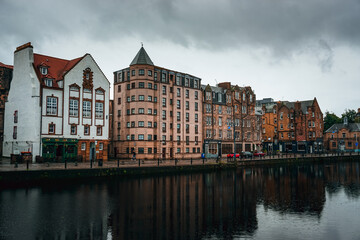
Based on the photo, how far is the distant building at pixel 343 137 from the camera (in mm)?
108688

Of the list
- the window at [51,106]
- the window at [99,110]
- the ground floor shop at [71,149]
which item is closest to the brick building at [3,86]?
the window at [51,106]

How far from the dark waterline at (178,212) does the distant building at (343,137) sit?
87123 millimetres

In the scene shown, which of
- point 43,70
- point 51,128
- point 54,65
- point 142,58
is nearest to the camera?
point 51,128

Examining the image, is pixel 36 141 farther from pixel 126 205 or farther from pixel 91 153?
pixel 126 205

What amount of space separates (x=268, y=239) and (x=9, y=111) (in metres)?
52.8

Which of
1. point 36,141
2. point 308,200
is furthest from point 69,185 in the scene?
point 308,200

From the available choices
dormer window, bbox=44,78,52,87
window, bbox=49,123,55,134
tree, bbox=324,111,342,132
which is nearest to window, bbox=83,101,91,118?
window, bbox=49,123,55,134

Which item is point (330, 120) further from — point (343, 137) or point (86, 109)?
point (86, 109)

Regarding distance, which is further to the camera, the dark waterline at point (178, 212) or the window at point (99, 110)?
the window at point (99, 110)

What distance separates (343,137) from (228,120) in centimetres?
5583

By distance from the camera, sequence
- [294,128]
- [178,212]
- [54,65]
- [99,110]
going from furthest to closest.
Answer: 1. [294,128]
2. [99,110]
3. [54,65]
4. [178,212]

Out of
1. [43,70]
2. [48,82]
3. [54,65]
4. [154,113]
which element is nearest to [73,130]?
[48,82]

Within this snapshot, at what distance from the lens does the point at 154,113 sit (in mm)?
65812

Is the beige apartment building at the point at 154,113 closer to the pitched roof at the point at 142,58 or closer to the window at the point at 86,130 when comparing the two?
the pitched roof at the point at 142,58
